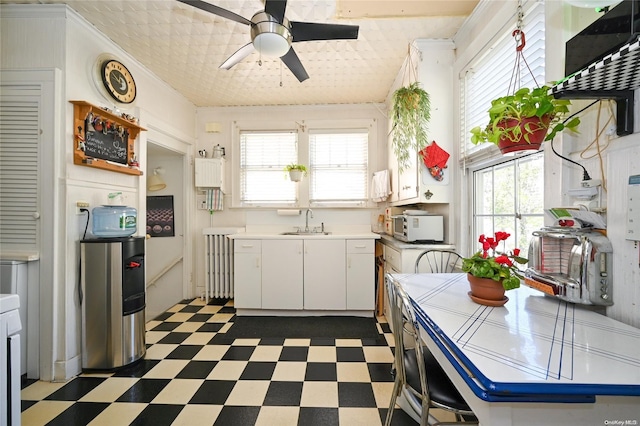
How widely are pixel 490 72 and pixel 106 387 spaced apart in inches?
139

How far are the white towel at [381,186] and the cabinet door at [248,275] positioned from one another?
1.63 metres

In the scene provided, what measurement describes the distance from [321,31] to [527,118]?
1374 millimetres

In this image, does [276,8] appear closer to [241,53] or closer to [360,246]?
[241,53]

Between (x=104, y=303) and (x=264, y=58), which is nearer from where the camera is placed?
(x=104, y=303)

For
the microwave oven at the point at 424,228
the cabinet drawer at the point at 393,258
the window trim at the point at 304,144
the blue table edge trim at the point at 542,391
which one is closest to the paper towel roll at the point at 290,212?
the window trim at the point at 304,144

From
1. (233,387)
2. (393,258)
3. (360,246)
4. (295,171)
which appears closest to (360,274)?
(360,246)

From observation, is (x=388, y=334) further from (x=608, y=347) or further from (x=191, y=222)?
(x=191, y=222)

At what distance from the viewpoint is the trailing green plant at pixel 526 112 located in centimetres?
115

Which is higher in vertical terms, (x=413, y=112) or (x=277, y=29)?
(x=277, y=29)

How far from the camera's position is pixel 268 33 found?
1729mm

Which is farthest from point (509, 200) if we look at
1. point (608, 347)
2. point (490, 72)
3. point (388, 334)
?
point (388, 334)

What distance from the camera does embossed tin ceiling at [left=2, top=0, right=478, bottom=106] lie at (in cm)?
205

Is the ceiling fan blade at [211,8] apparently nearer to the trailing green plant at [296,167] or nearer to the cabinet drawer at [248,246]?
the trailing green plant at [296,167]

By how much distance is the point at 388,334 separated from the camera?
8.94 ft
